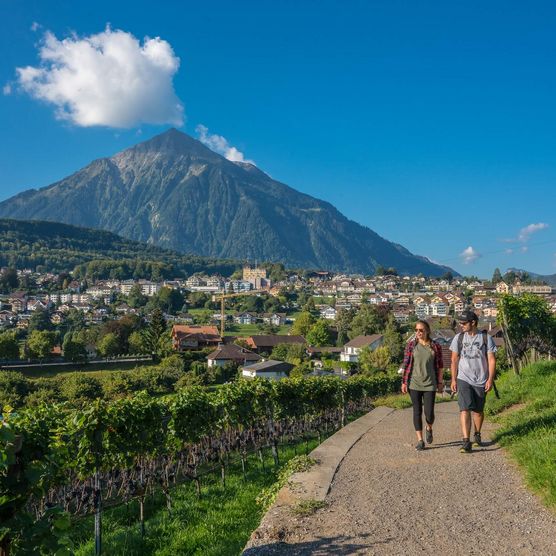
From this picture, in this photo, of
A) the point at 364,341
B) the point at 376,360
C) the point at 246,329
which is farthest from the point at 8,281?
the point at 376,360

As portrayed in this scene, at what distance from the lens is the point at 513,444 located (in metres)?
6.11

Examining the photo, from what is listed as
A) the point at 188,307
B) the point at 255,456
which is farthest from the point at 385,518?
the point at 188,307

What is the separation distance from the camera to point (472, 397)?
635cm

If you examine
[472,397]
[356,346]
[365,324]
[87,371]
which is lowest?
[87,371]

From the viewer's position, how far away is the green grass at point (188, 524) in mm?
4730

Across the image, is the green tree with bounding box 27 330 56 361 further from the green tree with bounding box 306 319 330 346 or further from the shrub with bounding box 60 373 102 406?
the green tree with bounding box 306 319 330 346

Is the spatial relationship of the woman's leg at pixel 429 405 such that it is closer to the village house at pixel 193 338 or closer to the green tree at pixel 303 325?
the village house at pixel 193 338

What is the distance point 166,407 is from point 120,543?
227 centimetres

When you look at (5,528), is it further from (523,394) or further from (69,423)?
(523,394)

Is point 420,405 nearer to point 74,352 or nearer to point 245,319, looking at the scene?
point 74,352

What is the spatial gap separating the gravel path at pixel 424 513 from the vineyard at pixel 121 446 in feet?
4.96

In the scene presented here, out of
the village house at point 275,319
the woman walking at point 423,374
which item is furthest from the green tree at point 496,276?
the woman walking at point 423,374

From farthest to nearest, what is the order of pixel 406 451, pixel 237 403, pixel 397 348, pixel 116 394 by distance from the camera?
pixel 397 348, pixel 116 394, pixel 237 403, pixel 406 451

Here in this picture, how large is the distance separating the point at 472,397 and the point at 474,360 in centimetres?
42
